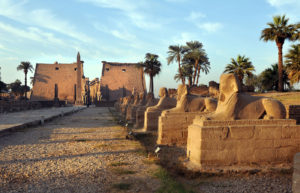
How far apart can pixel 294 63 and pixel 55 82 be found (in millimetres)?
43495

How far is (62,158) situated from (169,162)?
205cm

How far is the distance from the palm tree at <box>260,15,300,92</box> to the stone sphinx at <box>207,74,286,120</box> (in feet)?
61.7

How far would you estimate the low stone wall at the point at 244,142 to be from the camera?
12.7ft

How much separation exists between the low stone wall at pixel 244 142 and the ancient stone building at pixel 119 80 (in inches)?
1703

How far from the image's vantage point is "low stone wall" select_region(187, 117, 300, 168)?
3865 mm

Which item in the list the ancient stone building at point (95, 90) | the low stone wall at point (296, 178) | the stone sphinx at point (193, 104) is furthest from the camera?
the ancient stone building at point (95, 90)

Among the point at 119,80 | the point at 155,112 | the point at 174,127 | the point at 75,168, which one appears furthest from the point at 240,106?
the point at 119,80

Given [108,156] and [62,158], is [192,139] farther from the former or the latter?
[62,158]

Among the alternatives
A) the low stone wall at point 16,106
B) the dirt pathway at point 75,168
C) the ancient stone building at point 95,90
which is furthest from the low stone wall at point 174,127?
the ancient stone building at point 95,90

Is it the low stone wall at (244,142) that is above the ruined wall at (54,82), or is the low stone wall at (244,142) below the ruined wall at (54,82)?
below

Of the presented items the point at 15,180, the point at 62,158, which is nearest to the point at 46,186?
the point at 15,180

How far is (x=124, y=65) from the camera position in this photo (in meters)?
52.1

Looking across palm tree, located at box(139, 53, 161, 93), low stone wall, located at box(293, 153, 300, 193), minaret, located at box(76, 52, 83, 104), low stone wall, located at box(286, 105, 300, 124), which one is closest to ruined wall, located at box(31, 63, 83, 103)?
minaret, located at box(76, 52, 83, 104)

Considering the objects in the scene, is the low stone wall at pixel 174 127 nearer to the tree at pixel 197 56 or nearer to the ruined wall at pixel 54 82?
the tree at pixel 197 56
